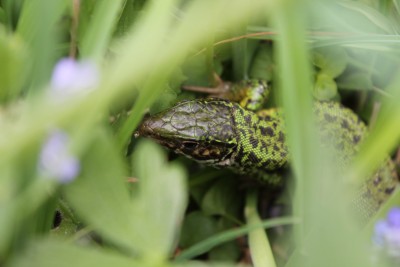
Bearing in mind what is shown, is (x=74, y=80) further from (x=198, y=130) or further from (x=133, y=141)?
(x=198, y=130)

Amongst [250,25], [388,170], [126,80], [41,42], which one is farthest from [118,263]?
[388,170]

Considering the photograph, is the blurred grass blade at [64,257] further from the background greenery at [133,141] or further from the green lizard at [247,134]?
the green lizard at [247,134]

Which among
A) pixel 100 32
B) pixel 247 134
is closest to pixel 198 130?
pixel 247 134

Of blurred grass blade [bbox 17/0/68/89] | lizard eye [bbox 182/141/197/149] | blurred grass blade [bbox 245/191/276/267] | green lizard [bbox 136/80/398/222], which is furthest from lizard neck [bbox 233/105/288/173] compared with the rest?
blurred grass blade [bbox 17/0/68/89]

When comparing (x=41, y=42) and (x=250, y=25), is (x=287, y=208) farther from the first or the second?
(x=41, y=42)

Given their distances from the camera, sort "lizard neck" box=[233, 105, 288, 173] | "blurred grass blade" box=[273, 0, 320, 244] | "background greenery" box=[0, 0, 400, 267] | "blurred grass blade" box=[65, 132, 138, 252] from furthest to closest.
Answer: "lizard neck" box=[233, 105, 288, 173], "blurred grass blade" box=[273, 0, 320, 244], "blurred grass blade" box=[65, 132, 138, 252], "background greenery" box=[0, 0, 400, 267]

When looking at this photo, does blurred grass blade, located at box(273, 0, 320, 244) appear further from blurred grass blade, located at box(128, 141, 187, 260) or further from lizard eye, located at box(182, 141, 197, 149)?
lizard eye, located at box(182, 141, 197, 149)
